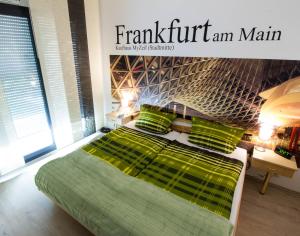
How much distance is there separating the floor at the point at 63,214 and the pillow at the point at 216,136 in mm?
685

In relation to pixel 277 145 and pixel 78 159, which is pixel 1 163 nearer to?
pixel 78 159

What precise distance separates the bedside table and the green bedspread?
A: 3.72ft

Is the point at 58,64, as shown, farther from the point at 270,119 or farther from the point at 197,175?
the point at 270,119

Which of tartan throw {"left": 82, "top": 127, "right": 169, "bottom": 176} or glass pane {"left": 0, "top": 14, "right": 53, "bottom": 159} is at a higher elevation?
glass pane {"left": 0, "top": 14, "right": 53, "bottom": 159}

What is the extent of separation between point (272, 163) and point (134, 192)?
1619 mm

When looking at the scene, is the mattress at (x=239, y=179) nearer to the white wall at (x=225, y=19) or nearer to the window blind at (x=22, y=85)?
the white wall at (x=225, y=19)

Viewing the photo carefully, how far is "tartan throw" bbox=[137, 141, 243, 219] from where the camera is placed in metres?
1.44

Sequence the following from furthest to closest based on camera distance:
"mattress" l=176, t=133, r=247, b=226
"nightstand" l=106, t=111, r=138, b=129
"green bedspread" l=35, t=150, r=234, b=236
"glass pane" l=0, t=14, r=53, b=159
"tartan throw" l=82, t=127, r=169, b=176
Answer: "nightstand" l=106, t=111, r=138, b=129
"glass pane" l=0, t=14, r=53, b=159
"tartan throw" l=82, t=127, r=169, b=176
"mattress" l=176, t=133, r=247, b=226
"green bedspread" l=35, t=150, r=234, b=236

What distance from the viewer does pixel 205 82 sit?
7.82ft

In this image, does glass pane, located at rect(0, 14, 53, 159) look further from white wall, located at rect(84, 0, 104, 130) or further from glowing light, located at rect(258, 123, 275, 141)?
glowing light, located at rect(258, 123, 275, 141)

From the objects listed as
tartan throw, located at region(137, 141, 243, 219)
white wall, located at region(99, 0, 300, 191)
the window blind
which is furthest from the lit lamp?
the window blind

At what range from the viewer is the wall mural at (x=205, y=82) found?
2.04 meters

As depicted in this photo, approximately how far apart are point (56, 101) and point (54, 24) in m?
1.08

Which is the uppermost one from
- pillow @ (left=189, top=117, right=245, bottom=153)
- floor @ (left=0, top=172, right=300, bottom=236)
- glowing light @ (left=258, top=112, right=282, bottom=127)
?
glowing light @ (left=258, top=112, right=282, bottom=127)
